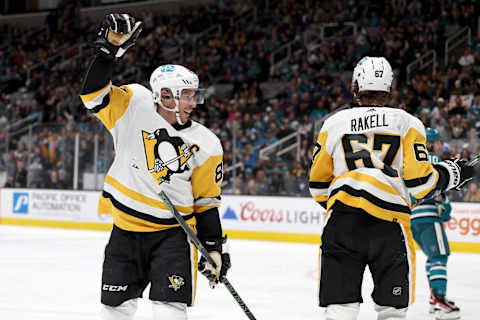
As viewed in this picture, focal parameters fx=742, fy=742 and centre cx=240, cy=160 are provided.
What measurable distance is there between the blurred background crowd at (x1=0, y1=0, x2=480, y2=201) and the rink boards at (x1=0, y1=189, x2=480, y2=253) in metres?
0.19

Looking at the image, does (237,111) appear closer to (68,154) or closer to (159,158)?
(68,154)

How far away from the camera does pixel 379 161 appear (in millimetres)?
3014

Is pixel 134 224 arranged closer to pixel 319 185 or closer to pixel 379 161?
pixel 319 185

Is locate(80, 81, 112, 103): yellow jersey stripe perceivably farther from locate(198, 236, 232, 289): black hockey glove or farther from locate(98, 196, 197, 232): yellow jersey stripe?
locate(198, 236, 232, 289): black hockey glove

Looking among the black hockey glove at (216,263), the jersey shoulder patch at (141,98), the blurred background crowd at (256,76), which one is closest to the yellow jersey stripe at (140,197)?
Answer: the black hockey glove at (216,263)

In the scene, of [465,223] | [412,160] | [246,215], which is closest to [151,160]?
[412,160]

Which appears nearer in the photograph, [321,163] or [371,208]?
[371,208]

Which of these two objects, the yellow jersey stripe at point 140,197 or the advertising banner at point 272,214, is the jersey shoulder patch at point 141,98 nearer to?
the yellow jersey stripe at point 140,197

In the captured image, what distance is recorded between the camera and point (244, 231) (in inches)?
438

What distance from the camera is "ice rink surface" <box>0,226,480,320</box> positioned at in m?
5.40

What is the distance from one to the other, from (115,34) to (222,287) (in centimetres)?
415

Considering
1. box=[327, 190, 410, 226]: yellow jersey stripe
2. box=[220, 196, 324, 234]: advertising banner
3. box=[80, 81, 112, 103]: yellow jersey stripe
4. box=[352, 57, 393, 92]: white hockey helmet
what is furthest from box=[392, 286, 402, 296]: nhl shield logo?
box=[220, 196, 324, 234]: advertising banner

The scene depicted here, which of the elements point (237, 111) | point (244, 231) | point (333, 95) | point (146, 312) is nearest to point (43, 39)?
point (237, 111)

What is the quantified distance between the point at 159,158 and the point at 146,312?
8.14ft
